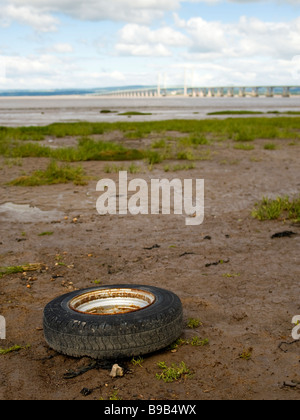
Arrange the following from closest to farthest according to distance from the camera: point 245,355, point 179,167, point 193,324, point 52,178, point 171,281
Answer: point 245,355 → point 193,324 → point 171,281 → point 52,178 → point 179,167

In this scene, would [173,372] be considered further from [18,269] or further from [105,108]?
[105,108]

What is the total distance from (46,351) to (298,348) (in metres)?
2.07

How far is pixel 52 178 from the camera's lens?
40.1 ft

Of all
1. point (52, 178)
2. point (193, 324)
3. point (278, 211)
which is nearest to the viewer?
point (193, 324)

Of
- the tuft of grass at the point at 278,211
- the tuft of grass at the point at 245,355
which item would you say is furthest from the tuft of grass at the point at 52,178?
the tuft of grass at the point at 245,355

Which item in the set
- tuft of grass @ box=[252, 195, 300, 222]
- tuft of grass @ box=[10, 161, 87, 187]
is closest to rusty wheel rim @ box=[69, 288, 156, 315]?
tuft of grass @ box=[252, 195, 300, 222]

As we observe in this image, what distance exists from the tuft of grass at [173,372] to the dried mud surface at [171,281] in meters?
0.04

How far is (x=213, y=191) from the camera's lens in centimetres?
1101

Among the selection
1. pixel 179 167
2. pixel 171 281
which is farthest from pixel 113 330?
pixel 179 167

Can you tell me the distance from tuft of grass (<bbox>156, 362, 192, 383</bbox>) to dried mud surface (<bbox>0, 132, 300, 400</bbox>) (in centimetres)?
4

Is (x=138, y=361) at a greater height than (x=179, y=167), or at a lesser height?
lesser

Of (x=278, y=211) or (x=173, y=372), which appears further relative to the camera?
(x=278, y=211)

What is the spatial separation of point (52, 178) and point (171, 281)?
727 cm

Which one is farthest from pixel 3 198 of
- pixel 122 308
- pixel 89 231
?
pixel 122 308
